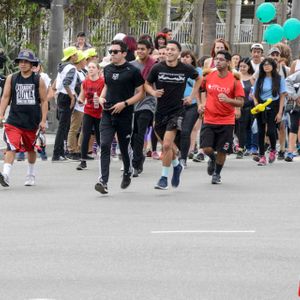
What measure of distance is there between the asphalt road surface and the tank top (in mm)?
825

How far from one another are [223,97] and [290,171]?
2.64 m

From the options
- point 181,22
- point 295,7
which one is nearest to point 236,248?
point 295,7

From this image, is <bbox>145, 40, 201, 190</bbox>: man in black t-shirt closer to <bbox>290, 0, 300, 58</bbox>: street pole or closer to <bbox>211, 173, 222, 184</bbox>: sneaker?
<bbox>211, 173, 222, 184</bbox>: sneaker

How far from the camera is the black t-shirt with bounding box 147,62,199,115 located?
15.2m

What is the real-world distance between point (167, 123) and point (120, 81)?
0.83m

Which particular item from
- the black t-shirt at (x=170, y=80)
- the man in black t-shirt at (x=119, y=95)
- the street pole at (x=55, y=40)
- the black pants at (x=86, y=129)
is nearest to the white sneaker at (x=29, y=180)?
the man in black t-shirt at (x=119, y=95)

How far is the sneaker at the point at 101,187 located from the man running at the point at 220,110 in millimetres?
2255

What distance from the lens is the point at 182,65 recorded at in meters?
15.2

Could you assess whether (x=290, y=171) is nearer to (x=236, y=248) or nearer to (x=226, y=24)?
(x=236, y=248)

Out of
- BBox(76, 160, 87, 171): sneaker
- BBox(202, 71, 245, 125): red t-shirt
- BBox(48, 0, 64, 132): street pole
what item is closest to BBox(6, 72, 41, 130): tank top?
BBox(202, 71, 245, 125): red t-shirt

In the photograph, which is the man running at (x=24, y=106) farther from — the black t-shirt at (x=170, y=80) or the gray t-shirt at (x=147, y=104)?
the gray t-shirt at (x=147, y=104)

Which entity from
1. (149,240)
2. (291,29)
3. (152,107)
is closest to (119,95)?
(152,107)

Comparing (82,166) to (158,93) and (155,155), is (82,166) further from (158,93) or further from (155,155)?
→ (158,93)

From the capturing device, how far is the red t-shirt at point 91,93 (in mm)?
17906
